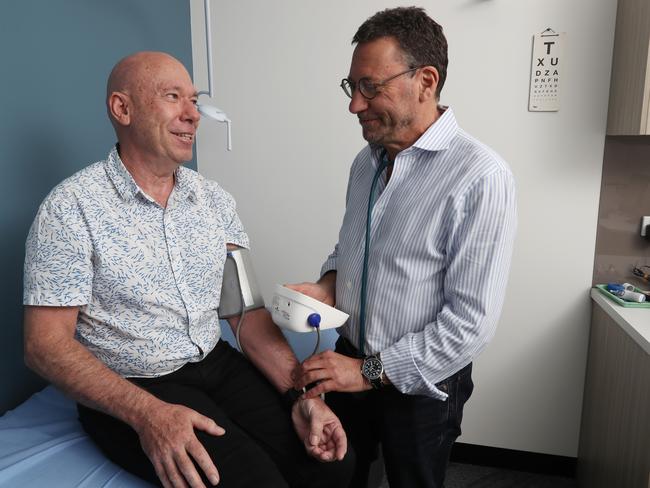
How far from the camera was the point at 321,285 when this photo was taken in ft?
4.83

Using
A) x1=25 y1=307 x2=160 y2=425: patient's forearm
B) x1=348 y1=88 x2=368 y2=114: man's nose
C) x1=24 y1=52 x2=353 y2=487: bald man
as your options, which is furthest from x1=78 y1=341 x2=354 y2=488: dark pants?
x1=348 y1=88 x2=368 y2=114: man's nose

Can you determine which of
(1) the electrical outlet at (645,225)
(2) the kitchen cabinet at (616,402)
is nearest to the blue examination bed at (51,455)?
→ (2) the kitchen cabinet at (616,402)

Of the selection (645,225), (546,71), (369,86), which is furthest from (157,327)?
(645,225)

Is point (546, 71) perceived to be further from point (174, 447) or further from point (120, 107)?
point (174, 447)

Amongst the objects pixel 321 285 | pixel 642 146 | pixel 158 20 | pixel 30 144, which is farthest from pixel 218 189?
pixel 642 146

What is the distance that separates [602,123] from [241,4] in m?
1.61

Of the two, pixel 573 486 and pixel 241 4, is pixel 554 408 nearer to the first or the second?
pixel 573 486

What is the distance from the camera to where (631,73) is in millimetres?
1749

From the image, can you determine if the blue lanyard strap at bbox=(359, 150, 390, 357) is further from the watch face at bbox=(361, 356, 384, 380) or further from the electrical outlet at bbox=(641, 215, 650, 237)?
the electrical outlet at bbox=(641, 215, 650, 237)

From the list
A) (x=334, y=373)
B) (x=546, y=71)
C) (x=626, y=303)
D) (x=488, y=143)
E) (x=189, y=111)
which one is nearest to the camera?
(x=334, y=373)

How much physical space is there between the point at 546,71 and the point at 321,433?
5.31ft

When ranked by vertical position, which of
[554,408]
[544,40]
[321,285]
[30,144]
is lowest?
[554,408]

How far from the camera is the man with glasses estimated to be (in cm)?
110

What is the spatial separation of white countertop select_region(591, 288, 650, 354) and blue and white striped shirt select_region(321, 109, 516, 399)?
0.66 meters
